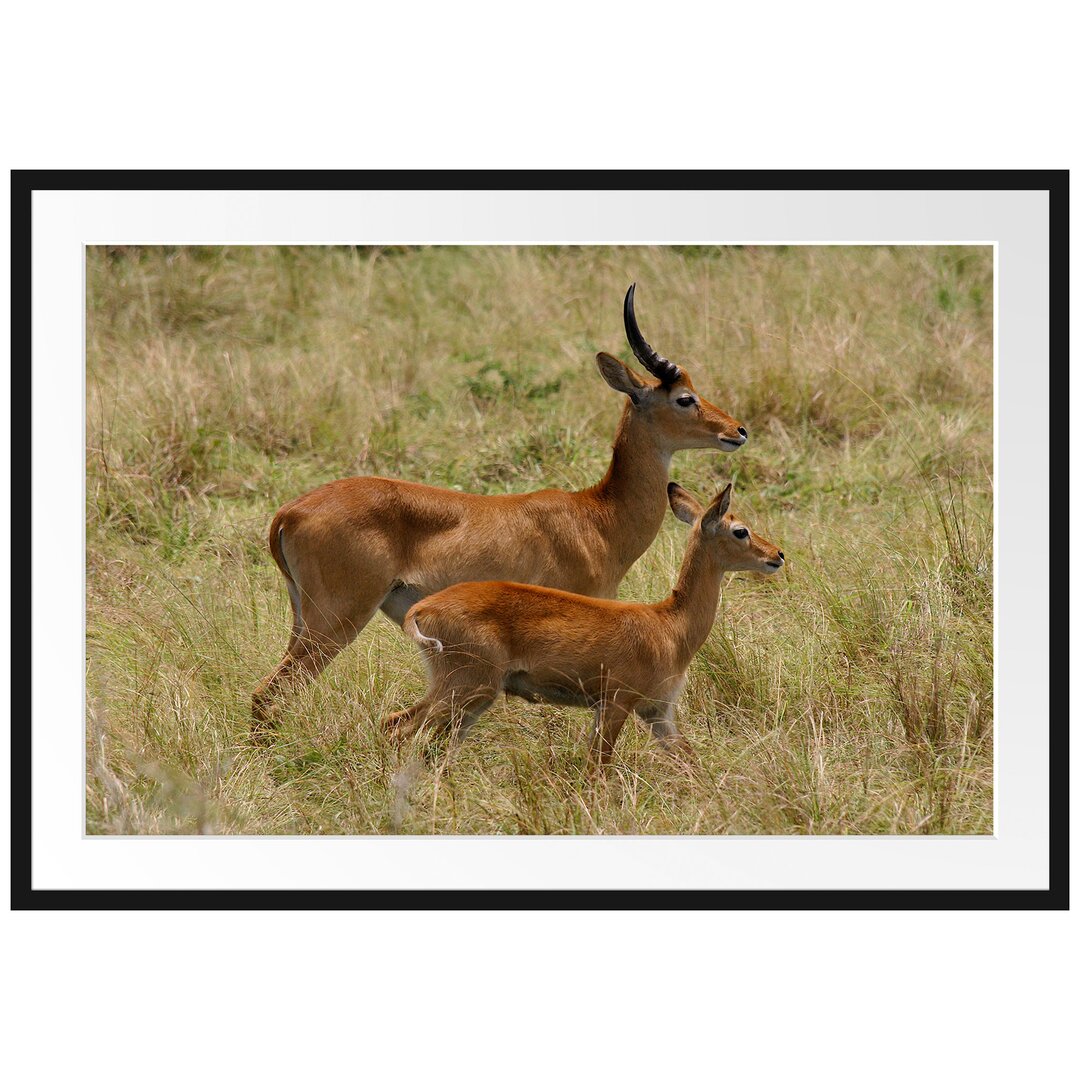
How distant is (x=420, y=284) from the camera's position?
46.4 feet

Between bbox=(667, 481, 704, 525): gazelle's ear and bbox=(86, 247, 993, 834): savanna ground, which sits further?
bbox=(667, 481, 704, 525): gazelle's ear

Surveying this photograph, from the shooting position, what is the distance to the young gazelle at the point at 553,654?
7.11 m

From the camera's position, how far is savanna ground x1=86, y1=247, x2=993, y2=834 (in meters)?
7.18

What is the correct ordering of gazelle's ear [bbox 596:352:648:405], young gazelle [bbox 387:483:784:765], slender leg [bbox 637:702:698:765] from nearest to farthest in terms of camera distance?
young gazelle [bbox 387:483:784:765], slender leg [bbox 637:702:698:765], gazelle's ear [bbox 596:352:648:405]

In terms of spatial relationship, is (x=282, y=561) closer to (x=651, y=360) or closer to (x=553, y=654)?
(x=553, y=654)

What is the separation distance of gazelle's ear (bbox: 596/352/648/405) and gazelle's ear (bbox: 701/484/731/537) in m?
1.17

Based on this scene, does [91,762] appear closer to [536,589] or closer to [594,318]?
[536,589]

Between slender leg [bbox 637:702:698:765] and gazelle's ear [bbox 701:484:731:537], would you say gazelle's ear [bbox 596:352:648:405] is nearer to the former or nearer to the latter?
gazelle's ear [bbox 701:484:731:537]

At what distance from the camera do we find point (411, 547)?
8.08 meters

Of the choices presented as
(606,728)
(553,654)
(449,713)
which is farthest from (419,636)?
(606,728)

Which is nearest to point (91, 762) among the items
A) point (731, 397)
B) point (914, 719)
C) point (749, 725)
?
point (749, 725)

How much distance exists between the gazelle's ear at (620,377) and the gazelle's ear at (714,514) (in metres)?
1.17

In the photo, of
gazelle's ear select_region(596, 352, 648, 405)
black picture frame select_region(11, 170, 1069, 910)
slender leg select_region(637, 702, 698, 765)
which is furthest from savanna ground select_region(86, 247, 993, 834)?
gazelle's ear select_region(596, 352, 648, 405)

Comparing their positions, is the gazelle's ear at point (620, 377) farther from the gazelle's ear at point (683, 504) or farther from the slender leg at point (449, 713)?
the slender leg at point (449, 713)
